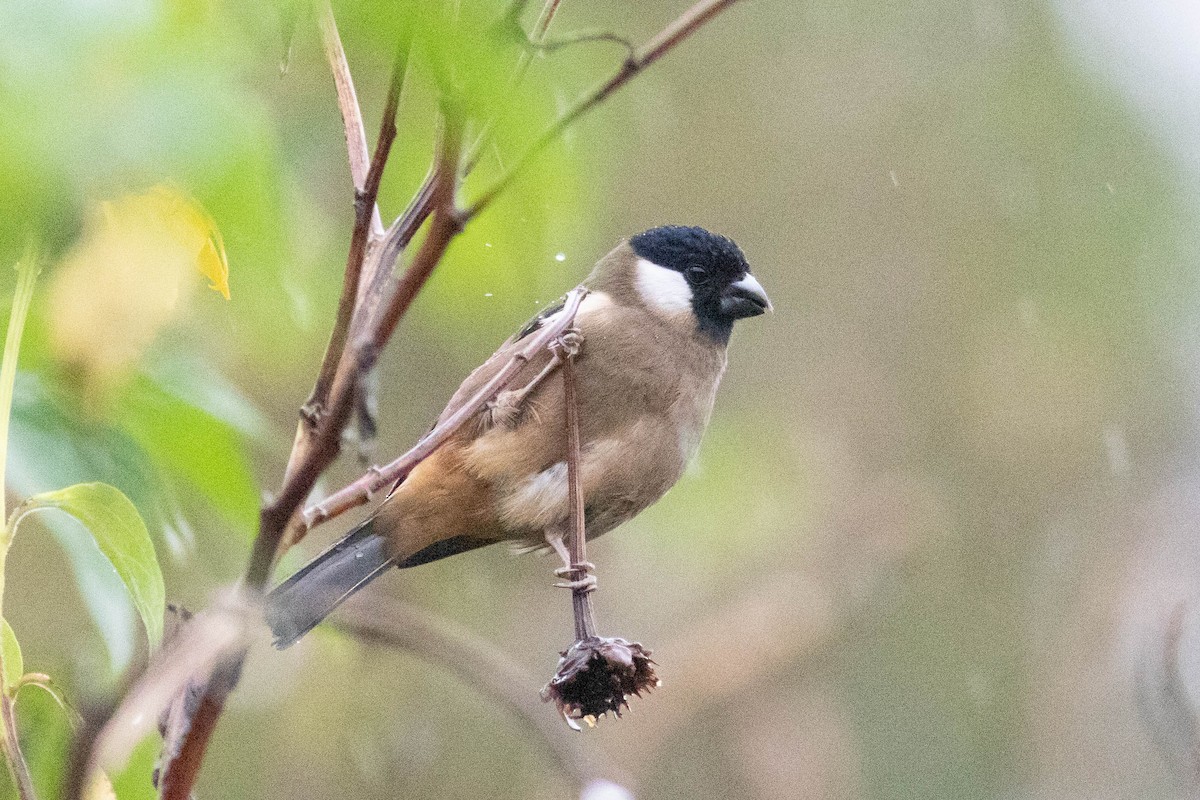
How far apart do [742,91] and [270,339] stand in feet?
14.0

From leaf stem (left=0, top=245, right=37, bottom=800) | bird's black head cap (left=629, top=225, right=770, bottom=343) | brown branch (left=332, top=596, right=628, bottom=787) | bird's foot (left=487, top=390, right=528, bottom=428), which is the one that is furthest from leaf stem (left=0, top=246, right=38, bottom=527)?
bird's black head cap (left=629, top=225, right=770, bottom=343)

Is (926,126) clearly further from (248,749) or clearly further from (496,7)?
(496,7)

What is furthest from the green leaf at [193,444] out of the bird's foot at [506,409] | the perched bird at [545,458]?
the bird's foot at [506,409]

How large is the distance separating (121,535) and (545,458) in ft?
3.55

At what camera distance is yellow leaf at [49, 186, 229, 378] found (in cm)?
69

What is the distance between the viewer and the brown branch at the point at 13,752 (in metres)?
0.76

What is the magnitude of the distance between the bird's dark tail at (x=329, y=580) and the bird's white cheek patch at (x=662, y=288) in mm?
571

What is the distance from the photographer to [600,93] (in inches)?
28.5

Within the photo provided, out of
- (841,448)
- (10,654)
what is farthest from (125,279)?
(841,448)

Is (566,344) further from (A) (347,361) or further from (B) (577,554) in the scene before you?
(A) (347,361)

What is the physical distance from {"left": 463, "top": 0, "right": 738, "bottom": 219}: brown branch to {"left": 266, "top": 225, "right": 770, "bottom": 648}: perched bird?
0.96m

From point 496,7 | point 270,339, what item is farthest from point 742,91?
point 496,7

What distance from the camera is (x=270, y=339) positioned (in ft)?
3.28

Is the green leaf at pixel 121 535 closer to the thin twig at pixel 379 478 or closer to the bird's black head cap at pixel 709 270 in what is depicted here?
the thin twig at pixel 379 478
